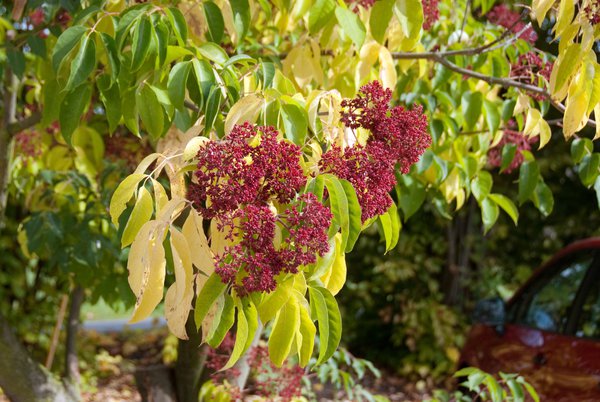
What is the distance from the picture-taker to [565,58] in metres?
2.23

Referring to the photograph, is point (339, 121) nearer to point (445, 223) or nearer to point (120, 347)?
point (445, 223)

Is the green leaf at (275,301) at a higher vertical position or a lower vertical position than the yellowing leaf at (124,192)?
lower

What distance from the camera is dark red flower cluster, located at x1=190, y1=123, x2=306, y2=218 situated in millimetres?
1646

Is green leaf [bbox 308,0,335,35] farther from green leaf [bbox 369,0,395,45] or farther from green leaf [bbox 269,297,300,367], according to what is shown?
green leaf [bbox 269,297,300,367]

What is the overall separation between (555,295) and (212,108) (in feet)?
9.03

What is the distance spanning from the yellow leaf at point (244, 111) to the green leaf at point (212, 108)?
0.25 ft

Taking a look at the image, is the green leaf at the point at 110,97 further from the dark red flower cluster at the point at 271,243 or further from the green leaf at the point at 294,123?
the dark red flower cluster at the point at 271,243

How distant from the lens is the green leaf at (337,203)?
5.55 ft

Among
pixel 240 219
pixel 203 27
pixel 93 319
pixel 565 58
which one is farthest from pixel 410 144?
pixel 93 319

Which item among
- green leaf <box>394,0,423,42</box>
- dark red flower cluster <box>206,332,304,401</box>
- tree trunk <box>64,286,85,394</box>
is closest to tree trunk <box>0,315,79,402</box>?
dark red flower cluster <box>206,332,304,401</box>

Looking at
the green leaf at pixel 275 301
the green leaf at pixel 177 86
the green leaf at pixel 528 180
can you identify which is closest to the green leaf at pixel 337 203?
the green leaf at pixel 275 301

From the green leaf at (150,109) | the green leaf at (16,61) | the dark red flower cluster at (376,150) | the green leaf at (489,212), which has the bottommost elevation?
the dark red flower cluster at (376,150)

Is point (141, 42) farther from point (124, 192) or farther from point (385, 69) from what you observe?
point (385, 69)

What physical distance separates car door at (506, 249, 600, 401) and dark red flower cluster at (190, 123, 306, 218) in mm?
2341
